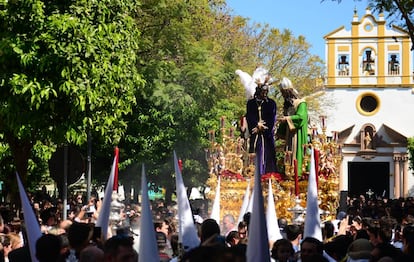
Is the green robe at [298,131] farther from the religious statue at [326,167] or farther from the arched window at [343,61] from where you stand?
the arched window at [343,61]

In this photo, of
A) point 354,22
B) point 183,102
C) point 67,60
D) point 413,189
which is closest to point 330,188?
point 67,60

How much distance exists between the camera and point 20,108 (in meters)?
16.6

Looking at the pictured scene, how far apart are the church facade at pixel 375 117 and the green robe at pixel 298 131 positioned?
46.4m

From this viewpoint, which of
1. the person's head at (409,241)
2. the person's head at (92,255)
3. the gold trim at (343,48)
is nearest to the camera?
the person's head at (92,255)

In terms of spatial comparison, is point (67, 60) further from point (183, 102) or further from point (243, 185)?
point (183, 102)

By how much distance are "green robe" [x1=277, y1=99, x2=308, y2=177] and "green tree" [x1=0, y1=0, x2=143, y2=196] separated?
5.51 metres

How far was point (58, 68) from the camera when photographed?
637 inches

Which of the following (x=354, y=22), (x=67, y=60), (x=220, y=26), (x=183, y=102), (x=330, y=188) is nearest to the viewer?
(x=67, y=60)

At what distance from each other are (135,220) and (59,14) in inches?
153

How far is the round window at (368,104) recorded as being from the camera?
2746 inches

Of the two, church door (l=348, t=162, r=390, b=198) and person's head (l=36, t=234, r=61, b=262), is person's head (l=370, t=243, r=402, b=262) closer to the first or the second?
person's head (l=36, t=234, r=61, b=262)

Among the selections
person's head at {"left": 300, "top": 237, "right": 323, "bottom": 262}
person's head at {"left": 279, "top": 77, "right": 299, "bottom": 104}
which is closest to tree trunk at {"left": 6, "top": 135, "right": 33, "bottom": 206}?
person's head at {"left": 279, "top": 77, "right": 299, "bottom": 104}

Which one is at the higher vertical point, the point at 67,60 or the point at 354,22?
the point at 354,22

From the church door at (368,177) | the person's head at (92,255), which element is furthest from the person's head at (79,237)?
the church door at (368,177)
